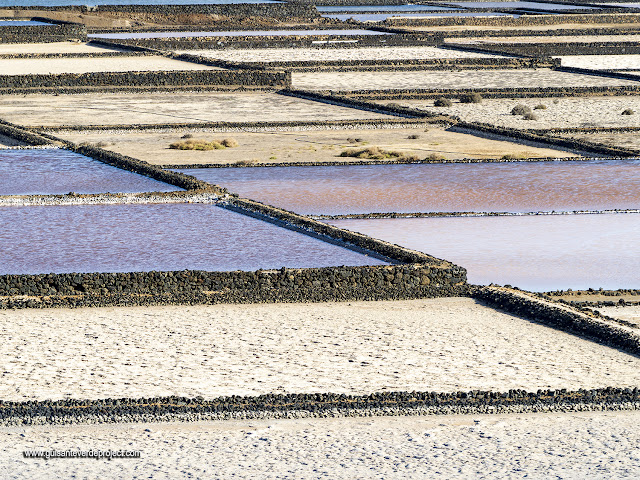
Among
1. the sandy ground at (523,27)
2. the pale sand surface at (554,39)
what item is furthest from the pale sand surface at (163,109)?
the sandy ground at (523,27)

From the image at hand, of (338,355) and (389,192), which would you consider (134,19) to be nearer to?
(389,192)

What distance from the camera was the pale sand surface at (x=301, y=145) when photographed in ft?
81.6

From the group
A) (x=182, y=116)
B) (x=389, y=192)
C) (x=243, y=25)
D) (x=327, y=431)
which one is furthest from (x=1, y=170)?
(x=243, y=25)

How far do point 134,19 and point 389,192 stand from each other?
49108mm

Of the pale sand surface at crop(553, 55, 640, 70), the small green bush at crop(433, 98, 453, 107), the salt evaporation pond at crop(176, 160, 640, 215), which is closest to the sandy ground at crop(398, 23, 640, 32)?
the pale sand surface at crop(553, 55, 640, 70)

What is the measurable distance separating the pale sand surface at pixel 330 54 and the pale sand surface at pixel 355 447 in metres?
35.8

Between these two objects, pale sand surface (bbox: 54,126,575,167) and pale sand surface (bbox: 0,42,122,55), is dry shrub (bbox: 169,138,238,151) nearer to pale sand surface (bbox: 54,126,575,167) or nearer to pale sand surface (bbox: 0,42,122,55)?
pale sand surface (bbox: 54,126,575,167)

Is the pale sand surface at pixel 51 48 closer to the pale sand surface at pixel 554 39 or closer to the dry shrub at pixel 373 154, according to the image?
the pale sand surface at pixel 554 39

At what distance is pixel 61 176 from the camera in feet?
71.6

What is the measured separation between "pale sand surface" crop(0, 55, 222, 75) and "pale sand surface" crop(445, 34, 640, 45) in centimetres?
1458

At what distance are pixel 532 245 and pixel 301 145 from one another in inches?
396

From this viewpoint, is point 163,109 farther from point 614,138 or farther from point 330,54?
point 330,54

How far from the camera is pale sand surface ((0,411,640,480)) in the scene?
8.80 metres

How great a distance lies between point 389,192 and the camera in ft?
69.3
